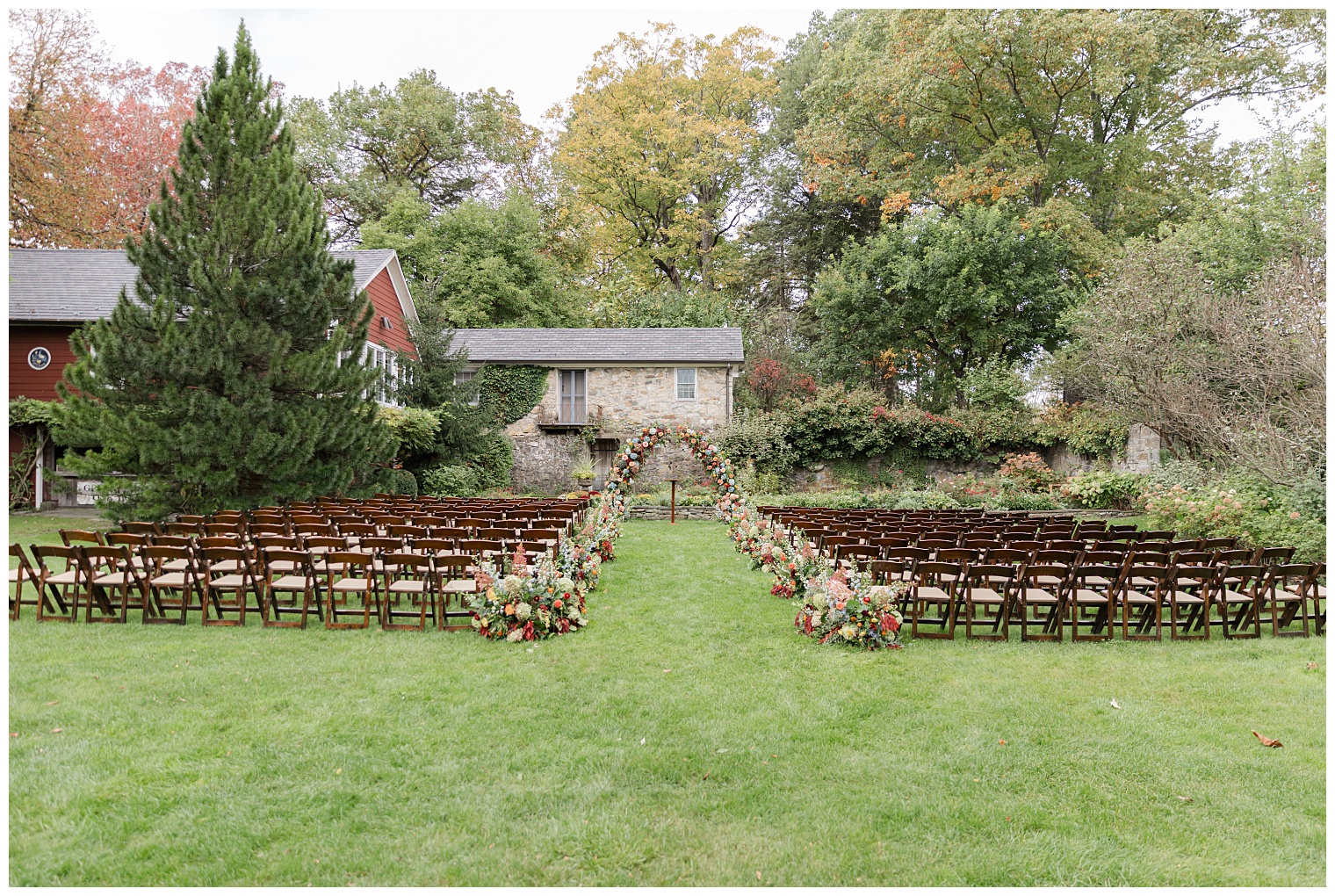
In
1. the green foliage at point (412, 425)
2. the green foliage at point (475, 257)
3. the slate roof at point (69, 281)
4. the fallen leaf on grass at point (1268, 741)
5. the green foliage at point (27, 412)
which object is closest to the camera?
the fallen leaf on grass at point (1268, 741)

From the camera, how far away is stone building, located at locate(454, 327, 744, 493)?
965 inches

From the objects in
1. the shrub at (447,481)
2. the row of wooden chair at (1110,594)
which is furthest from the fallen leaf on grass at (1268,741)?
the shrub at (447,481)

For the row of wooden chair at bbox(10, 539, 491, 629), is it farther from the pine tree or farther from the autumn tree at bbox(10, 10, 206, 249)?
the autumn tree at bbox(10, 10, 206, 249)

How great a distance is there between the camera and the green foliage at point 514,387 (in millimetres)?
24891

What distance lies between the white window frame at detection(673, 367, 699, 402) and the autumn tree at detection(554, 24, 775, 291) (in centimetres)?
1239

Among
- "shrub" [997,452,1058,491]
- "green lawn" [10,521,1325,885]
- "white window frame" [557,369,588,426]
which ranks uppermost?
"white window frame" [557,369,588,426]

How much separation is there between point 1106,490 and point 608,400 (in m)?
14.7

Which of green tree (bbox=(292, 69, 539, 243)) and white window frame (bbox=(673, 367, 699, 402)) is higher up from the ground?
green tree (bbox=(292, 69, 539, 243))

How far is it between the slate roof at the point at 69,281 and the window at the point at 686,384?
991cm

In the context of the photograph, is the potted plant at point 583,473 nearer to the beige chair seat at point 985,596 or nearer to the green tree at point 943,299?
the green tree at point 943,299

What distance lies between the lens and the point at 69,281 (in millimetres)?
20359

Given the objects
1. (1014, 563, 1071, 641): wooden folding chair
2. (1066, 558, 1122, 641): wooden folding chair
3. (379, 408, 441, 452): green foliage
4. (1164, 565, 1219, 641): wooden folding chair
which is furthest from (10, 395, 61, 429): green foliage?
(1164, 565, 1219, 641): wooden folding chair

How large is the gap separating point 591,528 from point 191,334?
8.09 meters

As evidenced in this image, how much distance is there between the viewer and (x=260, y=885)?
3.20m
